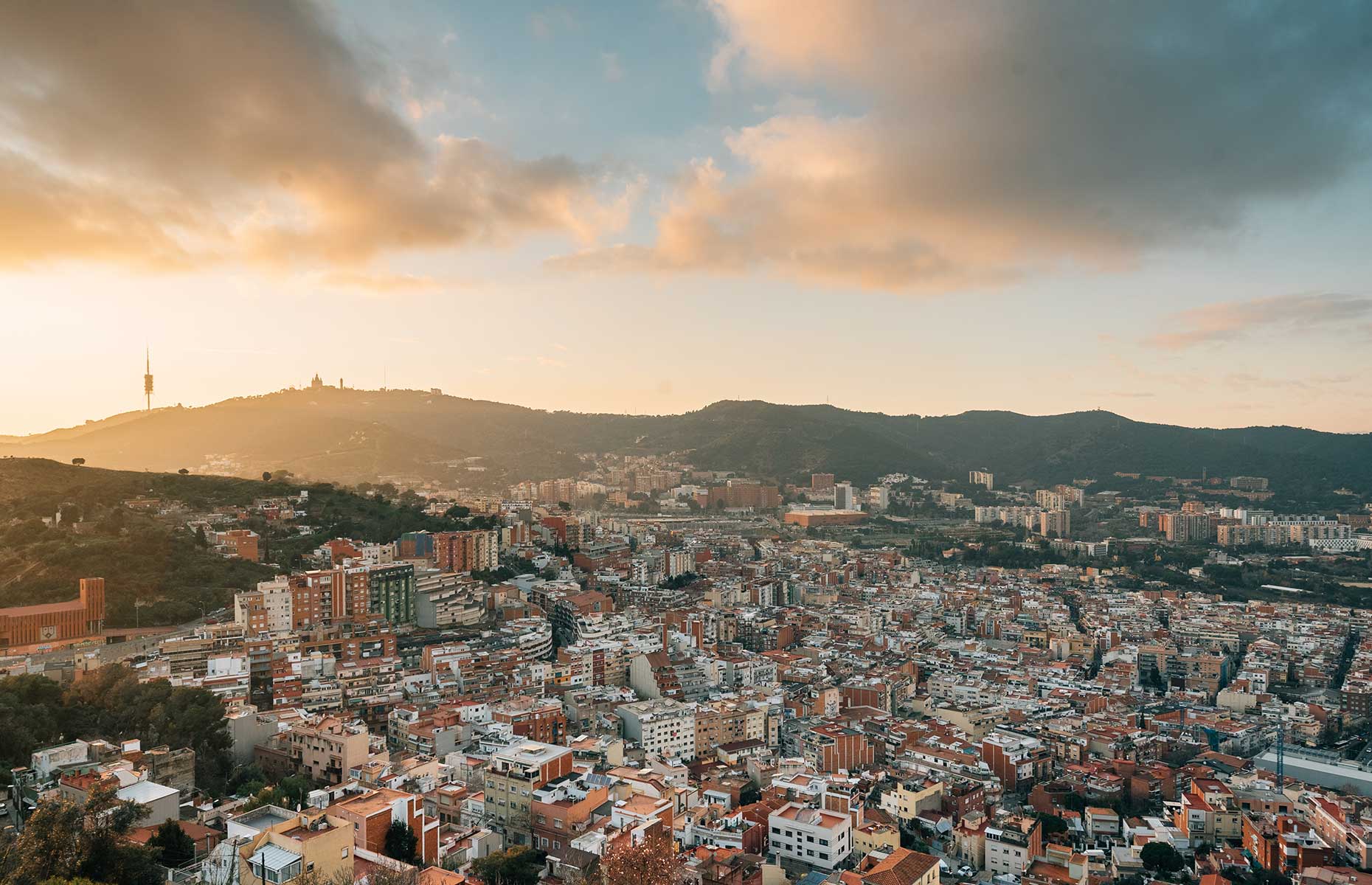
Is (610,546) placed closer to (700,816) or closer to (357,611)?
(357,611)

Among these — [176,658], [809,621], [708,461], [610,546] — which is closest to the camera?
[176,658]

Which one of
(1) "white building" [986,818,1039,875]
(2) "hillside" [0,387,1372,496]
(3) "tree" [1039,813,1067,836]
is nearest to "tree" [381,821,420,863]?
(1) "white building" [986,818,1039,875]

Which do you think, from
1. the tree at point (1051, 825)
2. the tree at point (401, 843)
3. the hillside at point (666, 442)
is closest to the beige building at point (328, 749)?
the tree at point (401, 843)

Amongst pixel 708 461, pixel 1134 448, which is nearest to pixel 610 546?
pixel 708 461

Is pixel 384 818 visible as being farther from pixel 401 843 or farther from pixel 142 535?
pixel 142 535

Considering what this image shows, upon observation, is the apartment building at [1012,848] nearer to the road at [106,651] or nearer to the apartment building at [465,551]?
the road at [106,651]

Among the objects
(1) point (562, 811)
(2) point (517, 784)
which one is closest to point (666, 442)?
(2) point (517, 784)

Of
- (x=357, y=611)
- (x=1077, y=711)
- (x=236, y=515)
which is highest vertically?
(x=236, y=515)

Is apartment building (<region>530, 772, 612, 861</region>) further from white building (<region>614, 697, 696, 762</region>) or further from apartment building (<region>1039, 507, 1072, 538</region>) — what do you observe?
apartment building (<region>1039, 507, 1072, 538</region>)
